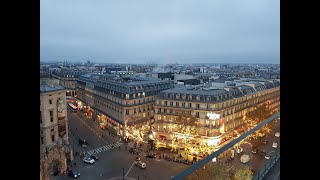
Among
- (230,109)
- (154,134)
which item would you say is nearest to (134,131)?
(154,134)

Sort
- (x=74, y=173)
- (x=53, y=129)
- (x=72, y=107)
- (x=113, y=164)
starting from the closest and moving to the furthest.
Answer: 1. (x=74, y=173)
2. (x=53, y=129)
3. (x=113, y=164)
4. (x=72, y=107)

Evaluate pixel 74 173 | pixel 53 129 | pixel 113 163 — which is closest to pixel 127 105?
pixel 113 163

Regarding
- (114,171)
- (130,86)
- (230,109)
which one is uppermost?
(130,86)

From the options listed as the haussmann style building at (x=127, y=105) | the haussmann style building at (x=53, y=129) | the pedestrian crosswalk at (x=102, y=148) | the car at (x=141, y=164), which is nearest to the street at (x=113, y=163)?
the pedestrian crosswalk at (x=102, y=148)

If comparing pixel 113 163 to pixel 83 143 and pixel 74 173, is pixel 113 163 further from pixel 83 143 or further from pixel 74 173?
pixel 83 143

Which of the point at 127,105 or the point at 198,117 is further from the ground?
the point at 127,105

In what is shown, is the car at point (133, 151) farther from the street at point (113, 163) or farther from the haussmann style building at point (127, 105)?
the haussmann style building at point (127, 105)

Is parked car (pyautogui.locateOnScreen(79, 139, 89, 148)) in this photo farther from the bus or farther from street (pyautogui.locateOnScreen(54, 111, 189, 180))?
the bus

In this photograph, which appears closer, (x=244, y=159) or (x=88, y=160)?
(x=244, y=159)
